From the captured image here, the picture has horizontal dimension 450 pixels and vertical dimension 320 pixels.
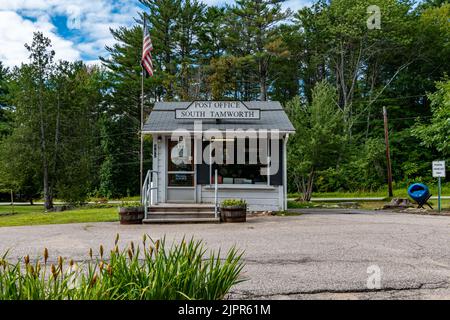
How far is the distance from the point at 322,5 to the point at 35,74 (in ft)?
85.2

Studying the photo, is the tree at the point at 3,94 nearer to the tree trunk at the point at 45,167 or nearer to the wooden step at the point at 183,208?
the tree trunk at the point at 45,167

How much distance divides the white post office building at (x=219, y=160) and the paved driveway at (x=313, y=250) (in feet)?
7.50

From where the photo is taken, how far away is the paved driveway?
421 centimetres

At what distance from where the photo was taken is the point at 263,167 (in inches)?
522

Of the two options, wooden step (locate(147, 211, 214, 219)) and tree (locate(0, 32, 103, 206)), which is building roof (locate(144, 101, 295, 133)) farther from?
tree (locate(0, 32, 103, 206))

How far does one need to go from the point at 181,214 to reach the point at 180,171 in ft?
7.96

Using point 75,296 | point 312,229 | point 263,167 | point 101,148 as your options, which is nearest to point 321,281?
point 75,296

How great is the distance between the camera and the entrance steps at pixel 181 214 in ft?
35.0

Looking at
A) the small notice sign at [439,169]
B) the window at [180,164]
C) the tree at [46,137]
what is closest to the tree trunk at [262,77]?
the tree at [46,137]

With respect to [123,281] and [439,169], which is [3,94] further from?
[123,281]

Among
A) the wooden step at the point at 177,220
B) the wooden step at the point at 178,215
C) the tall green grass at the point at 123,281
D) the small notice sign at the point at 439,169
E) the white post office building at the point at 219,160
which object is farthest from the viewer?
the small notice sign at the point at 439,169

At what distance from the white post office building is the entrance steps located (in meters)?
1.53

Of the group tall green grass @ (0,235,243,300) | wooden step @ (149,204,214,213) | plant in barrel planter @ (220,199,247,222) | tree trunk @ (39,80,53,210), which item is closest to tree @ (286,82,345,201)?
wooden step @ (149,204,214,213)

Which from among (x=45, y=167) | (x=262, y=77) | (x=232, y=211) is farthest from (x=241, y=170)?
(x=262, y=77)
